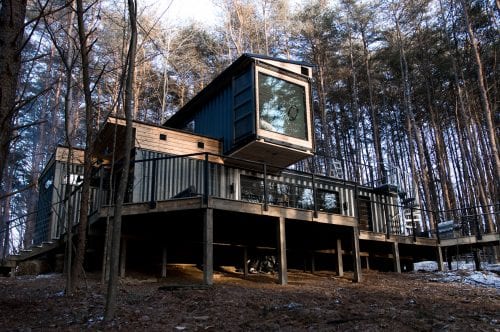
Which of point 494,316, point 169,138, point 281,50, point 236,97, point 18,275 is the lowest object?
point 494,316

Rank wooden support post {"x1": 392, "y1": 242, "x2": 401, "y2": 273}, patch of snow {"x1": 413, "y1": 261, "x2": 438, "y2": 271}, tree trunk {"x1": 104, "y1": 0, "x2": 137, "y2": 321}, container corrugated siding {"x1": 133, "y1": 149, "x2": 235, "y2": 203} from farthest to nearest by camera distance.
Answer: patch of snow {"x1": 413, "y1": 261, "x2": 438, "y2": 271}, wooden support post {"x1": 392, "y1": 242, "x2": 401, "y2": 273}, container corrugated siding {"x1": 133, "y1": 149, "x2": 235, "y2": 203}, tree trunk {"x1": 104, "y1": 0, "x2": 137, "y2": 321}

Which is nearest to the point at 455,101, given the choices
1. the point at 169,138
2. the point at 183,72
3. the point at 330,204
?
the point at 330,204

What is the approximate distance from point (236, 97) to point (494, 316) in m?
8.69

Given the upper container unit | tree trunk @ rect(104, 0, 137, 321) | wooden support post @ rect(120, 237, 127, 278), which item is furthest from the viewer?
the upper container unit

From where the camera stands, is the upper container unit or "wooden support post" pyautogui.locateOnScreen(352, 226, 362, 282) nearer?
"wooden support post" pyautogui.locateOnScreen(352, 226, 362, 282)

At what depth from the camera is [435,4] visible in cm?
2434

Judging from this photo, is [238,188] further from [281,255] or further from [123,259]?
[123,259]

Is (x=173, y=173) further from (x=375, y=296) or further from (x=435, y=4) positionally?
(x=435, y=4)

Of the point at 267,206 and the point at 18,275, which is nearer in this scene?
the point at 267,206

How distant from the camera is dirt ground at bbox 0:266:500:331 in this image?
5.93 metres

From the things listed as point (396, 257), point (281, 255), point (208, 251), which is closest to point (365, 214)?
point (396, 257)

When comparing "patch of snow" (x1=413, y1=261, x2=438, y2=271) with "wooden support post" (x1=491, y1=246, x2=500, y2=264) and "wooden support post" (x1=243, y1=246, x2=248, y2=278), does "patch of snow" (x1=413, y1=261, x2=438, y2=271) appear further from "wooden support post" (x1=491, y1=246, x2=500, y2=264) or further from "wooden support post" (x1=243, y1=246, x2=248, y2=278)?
"wooden support post" (x1=243, y1=246, x2=248, y2=278)

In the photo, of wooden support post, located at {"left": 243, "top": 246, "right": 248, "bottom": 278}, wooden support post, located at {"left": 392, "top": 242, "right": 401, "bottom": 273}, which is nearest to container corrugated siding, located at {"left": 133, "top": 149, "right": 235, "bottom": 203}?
wooden support post, located at {"left": 243, "top": 246, "right": 248, "bottom": 278}

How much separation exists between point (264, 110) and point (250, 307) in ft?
21.6
